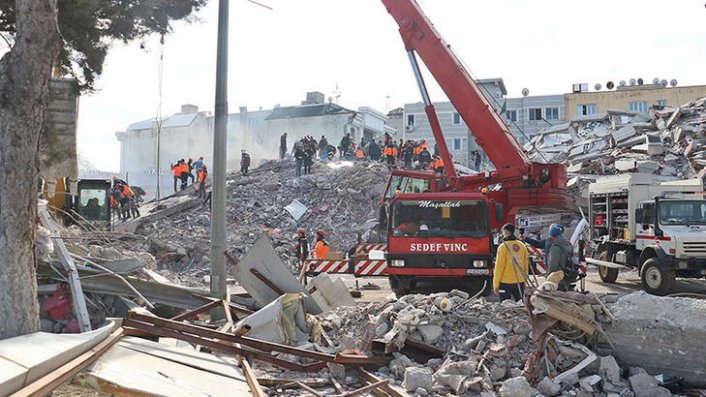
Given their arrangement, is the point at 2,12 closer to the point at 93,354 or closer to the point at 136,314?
the point at 136,314

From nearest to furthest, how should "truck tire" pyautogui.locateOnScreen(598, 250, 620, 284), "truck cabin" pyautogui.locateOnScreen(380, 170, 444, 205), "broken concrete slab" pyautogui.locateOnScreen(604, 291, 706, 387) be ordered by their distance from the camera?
"broken concrete slab" pyautogui.locateOnScreen(604, 291, 706, 387) < "truck tire" pyautogui.locateOnScreen(598, 250, 620, 284) < "truck cabin" pyautogui.locateOnScreen(380, 170, 444, 205)

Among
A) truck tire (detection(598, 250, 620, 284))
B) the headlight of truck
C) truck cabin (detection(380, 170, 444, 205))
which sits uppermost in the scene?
truck cabin (detection(380, 170, 444, 205))

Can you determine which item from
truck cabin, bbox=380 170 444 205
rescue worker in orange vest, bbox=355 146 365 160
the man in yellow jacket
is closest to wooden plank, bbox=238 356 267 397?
the man in yellow jacket

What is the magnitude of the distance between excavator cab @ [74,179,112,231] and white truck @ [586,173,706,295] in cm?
1473

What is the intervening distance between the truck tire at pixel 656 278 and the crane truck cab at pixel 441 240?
4090mm

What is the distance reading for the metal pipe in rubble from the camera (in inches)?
385

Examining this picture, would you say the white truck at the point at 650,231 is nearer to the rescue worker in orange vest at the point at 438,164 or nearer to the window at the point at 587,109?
the rescue worker in orange vest at the point at 438,164

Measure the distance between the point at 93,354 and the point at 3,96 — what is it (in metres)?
2.23

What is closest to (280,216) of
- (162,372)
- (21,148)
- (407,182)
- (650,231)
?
(407,182)

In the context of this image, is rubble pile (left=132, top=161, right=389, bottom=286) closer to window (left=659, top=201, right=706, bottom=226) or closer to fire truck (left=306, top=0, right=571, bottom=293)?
fire truck (left=306, top=0, right=571, bottom=293)

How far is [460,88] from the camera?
14719 millimetres

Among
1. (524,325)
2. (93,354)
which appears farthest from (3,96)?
(524,325)

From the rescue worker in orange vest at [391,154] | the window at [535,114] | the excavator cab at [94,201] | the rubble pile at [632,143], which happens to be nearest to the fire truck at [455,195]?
the rubble pile at [632,143]

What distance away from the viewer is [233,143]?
57625 mm
